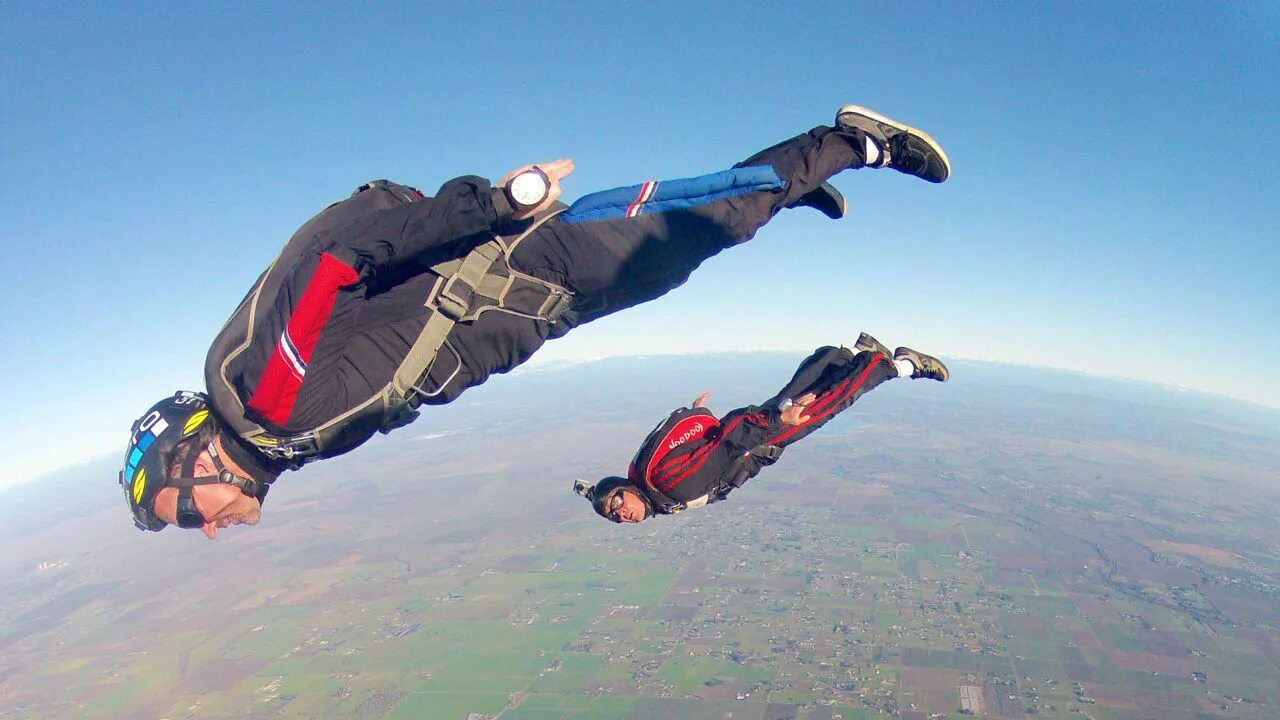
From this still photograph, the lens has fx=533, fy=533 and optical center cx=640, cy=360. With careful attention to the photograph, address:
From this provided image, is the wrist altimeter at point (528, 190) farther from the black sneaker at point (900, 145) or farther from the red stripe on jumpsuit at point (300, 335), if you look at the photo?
the black sneaker at point (900, 145)

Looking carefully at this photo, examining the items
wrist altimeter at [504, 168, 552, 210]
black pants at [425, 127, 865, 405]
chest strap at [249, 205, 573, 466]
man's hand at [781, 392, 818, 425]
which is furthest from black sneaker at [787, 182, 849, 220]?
wrist altimeter at [504, 168, 552, 210]

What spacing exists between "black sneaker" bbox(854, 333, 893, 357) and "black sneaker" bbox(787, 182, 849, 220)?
91cm

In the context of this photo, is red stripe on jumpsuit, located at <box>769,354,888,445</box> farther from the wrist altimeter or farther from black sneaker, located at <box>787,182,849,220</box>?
the wrist altimeter

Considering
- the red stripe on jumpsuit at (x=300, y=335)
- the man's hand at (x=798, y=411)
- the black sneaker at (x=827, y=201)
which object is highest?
the black sneaker at (x=827, y=201)

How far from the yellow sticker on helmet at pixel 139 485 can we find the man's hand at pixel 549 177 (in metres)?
2.14

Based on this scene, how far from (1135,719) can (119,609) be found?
64725 millimetres

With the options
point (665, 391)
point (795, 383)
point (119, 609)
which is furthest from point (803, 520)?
point (665, 391)

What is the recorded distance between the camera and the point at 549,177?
5.79 ft

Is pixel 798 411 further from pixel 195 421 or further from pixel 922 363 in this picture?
pixel 195 421

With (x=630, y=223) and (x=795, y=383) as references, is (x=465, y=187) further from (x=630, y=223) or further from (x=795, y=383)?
(x=795, y=383)

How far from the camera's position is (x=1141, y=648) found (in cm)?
2750

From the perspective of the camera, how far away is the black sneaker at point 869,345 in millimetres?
3521

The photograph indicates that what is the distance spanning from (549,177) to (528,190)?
0.28 feet

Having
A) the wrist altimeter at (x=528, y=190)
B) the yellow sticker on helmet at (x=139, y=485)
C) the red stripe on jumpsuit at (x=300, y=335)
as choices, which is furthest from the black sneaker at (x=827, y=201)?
the yellow sticker on helmet at (x=139, y=485)
